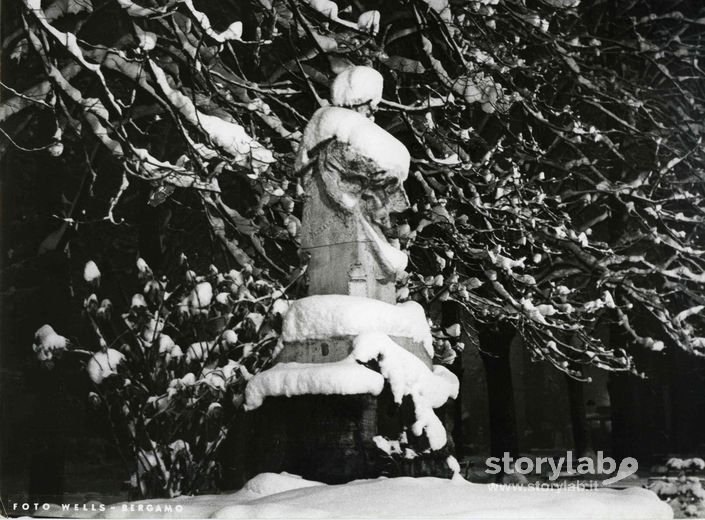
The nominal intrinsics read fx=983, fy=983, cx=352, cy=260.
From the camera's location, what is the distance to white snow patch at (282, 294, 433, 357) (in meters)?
6.01

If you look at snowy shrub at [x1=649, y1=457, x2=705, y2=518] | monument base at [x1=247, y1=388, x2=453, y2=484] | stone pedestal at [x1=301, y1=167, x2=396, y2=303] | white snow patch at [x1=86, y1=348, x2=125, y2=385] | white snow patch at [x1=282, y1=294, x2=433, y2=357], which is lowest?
snowy shrub at [x1=649, y1=457, x2=705, y2=518]

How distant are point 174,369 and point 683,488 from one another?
14.6 ft

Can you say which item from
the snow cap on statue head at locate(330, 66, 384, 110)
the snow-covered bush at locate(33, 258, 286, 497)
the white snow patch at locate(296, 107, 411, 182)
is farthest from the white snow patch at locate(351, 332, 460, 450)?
the snow-covered bush at locate(33, 258, 286, 497)

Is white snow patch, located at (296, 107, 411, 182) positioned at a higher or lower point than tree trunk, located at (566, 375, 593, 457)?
higher

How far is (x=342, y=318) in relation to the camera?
601 centimetres

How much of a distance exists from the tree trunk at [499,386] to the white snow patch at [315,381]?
582 centimetres

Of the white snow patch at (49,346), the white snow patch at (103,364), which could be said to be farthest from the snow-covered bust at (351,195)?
the white snow patch at (49,346)

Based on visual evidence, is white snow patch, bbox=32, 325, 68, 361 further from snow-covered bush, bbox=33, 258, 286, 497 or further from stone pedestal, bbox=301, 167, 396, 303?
stone pedestal, bbox=301, 167, 396, 303

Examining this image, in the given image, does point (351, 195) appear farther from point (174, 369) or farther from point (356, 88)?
point (174, 369)

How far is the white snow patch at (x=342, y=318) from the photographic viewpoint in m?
6.01

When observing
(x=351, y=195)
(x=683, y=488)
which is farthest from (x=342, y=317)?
(x=683, y=488)

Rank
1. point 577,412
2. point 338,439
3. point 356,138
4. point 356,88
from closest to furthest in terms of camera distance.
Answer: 1. point 338,439
2. point 356,138
3. point 356,88
4. point 577,412

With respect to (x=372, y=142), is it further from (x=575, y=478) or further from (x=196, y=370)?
(x=575, y=478)

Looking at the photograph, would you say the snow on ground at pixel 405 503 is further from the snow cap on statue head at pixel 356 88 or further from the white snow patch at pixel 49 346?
the snow cap on statue head at pixel 356 88
